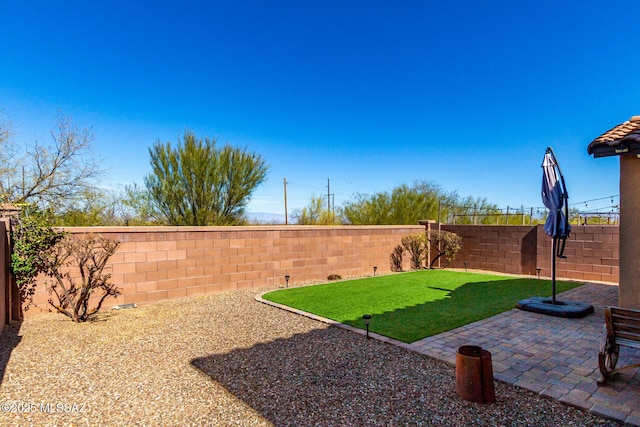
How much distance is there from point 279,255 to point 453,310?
543 cm

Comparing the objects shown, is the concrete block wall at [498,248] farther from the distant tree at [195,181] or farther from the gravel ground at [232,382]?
the distant tree at [195,181]

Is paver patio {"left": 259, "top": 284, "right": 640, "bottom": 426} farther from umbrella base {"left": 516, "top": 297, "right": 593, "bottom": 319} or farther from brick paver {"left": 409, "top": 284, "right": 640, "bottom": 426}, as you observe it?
umbrella base {"left": 516, "top": 297, "right": 593, "bottom": 319}

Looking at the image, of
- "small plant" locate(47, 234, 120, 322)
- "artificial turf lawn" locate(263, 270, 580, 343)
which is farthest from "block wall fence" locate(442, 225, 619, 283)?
"small plant" locate(47, 234, 120, 322)

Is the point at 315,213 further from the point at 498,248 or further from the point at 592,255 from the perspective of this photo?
the point at 592,255

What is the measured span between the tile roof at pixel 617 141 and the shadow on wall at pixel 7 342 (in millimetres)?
8415

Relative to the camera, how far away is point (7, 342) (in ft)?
16.8

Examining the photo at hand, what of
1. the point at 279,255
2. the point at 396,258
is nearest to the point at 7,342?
the point at 279,255

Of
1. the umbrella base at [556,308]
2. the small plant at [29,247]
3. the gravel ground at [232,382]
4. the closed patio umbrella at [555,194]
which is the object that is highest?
the closed patio umbrella at [555,194]

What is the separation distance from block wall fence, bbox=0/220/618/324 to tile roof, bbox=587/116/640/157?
6.62 metres

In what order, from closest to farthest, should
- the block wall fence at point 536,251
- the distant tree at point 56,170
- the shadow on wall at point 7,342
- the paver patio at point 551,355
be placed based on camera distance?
the paver patio at point 551,355 < the shadow on wall at point 7,342 < the block wall fence at point 536,251 < the distant tree at point 56,170

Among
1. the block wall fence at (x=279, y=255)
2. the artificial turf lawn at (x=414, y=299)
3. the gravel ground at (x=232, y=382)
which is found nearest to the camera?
the gravel ground at (x=232, y=382)

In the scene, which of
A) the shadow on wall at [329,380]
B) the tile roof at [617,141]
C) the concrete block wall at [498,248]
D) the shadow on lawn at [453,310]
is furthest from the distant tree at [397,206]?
the shadow on wall at [329,380]

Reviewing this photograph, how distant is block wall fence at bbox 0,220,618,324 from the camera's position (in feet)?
25.3

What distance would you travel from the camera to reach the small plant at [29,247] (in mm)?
6242
